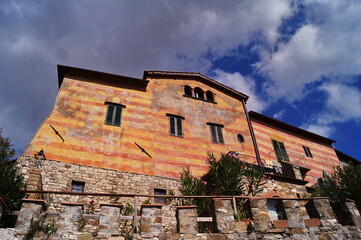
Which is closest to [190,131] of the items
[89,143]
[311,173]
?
[89,143]


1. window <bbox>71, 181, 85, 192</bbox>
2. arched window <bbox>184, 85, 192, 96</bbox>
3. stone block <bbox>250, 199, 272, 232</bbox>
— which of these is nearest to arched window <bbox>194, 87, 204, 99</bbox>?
arched window <bbox>184, 85, 192, 96</bbox>

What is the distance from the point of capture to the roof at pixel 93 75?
1420 cm

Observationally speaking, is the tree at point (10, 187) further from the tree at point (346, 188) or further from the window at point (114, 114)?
the tree at point (346, 188)

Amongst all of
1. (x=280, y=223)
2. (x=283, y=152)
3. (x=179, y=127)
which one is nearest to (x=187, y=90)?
(x=179, y=127)

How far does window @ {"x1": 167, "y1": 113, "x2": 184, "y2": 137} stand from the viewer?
14.8m

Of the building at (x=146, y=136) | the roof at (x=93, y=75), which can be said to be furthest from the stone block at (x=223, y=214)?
the roof at (x=93, y=75)

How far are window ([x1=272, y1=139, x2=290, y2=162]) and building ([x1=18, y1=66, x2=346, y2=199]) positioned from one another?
94mm

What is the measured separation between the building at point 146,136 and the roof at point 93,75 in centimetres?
5

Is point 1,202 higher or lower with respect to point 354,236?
higher

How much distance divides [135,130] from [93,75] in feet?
14.1

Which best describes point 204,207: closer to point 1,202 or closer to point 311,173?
point 1,202

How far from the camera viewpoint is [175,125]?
15078mm

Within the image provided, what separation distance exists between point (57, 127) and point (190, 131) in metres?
7.28

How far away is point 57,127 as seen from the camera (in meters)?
12.1
